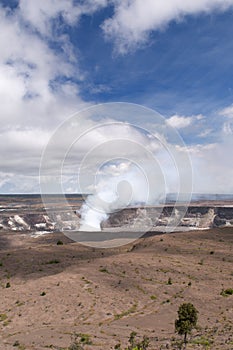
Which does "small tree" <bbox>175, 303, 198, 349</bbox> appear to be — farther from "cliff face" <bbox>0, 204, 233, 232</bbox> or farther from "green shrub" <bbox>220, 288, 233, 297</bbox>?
"cliff face" <bbox>0, 204, 233, 232</bbox>

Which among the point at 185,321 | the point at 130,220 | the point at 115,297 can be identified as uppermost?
the point at 185,321

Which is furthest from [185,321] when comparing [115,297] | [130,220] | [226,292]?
[130,220]

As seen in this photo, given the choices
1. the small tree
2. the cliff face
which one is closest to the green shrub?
the small tree

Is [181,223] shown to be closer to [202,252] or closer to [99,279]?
[202,252]

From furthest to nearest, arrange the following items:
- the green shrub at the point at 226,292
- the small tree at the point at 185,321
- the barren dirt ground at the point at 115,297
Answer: the green shrub at the point at 226,292, the barren dirt ground at the point at 115,297, the small tree at the point at 185,321

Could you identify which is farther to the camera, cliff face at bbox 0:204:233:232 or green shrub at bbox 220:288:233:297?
cliff face at bbox 0:204:233:232

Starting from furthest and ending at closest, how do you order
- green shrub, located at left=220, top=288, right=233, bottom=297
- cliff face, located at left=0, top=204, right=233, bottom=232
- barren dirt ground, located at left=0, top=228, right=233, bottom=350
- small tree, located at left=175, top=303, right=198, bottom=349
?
cliff face, located at left=0, top=204, right=233, bottom=232, green shrub, located at left=220, top=288, right=233, bottom=297, barren dirt ground, located at left=0, top=228, right=233, bottom=350, small tree, located at left=175, top=303, right=198, bottom=349

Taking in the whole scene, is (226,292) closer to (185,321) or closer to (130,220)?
(185,321)

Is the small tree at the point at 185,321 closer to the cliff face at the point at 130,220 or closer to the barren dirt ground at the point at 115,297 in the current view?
the barren dirt ground at the point at 115,297

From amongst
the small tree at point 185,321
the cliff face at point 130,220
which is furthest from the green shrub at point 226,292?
the cliff face at point 130,220

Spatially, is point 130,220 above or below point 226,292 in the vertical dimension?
above
